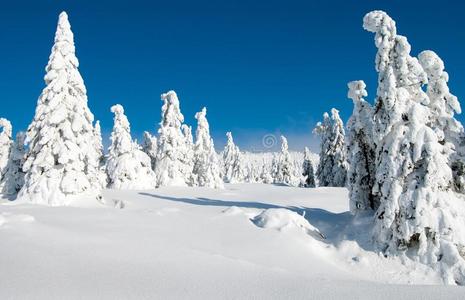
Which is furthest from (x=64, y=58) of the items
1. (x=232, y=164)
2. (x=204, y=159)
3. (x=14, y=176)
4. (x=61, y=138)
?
(x=232, y=164)

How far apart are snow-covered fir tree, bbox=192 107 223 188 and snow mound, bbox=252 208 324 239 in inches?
1594

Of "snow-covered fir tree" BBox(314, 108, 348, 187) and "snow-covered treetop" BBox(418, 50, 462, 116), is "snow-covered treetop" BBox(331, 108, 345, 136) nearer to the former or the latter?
"snow-covered fir tree" BBox(314, 108, 348, 187)

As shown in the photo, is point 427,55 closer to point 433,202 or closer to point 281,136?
point 433,202

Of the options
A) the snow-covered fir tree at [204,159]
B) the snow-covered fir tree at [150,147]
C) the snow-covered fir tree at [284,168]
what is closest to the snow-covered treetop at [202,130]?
the snow-covered fir tree at [204,159]

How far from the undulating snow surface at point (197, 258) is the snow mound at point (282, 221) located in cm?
5

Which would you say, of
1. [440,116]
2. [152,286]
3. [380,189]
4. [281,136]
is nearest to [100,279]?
[152,286]

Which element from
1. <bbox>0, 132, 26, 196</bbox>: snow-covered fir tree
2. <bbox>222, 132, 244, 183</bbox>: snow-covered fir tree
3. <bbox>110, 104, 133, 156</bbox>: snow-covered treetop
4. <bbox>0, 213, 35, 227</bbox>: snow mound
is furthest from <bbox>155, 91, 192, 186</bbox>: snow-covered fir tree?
<bbox>222, 132, 244, 183</bbox>: snow-covered fir tree

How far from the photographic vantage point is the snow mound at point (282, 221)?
57.0ft

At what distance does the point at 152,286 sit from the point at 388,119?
12.9 m

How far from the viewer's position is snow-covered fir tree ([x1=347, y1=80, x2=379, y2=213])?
19.7 m

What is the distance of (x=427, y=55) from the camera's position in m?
18.9

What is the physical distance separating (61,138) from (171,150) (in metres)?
24.3

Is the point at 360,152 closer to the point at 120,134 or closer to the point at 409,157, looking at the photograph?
the point at 409,157

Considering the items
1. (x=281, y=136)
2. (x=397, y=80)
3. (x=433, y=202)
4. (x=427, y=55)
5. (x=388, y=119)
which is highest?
(x=281, y=136)
